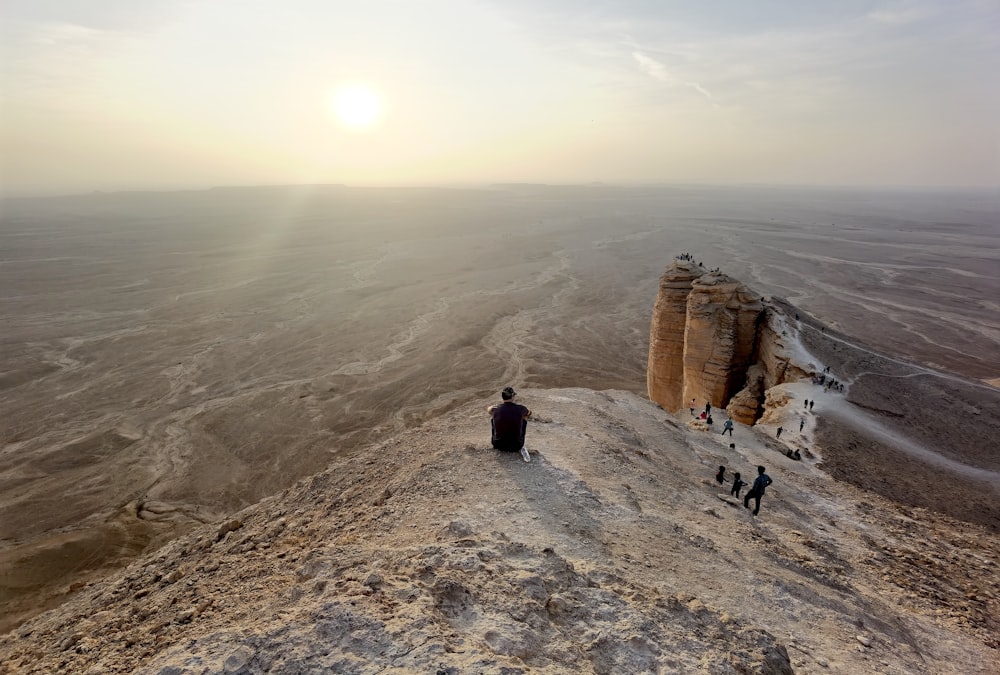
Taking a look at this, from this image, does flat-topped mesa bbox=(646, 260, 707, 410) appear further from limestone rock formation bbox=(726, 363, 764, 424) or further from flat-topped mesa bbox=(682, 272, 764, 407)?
limestone rock formation bbox=(726, 363, 764, 424)

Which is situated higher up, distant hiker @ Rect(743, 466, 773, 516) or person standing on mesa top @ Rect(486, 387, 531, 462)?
person standing on mesa top @ Rect(486, 387, 531, 462)

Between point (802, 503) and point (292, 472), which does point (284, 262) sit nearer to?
point (292, 472)

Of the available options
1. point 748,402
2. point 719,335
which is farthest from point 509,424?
point 719,335

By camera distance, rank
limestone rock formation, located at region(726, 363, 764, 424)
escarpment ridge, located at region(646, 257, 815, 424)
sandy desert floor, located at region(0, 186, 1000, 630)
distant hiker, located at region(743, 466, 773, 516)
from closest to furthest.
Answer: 1. distant hiker, located at region(743, 466, 773, 516)
2. limestone rock formation, located at region(726, 363, 764, 424)
3. escarpment ridge, located at region(646, 257, 815, 424)
4. sandy desert floor, located at region(0, 186, 1000, 630)

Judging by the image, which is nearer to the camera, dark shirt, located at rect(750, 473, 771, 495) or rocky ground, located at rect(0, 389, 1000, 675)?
rocky ground, located at rect(0, 389, 1000, 675)

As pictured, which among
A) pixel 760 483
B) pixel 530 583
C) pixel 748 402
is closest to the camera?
pixel 530 583

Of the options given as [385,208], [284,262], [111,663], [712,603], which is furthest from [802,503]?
[385,208]

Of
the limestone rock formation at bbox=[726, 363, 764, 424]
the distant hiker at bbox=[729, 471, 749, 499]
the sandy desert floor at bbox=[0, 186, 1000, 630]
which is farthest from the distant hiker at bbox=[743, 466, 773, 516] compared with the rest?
the sandy desert floor at bbox=[0, 186, 1000, 630]

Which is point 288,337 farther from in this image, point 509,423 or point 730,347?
point 509,423
